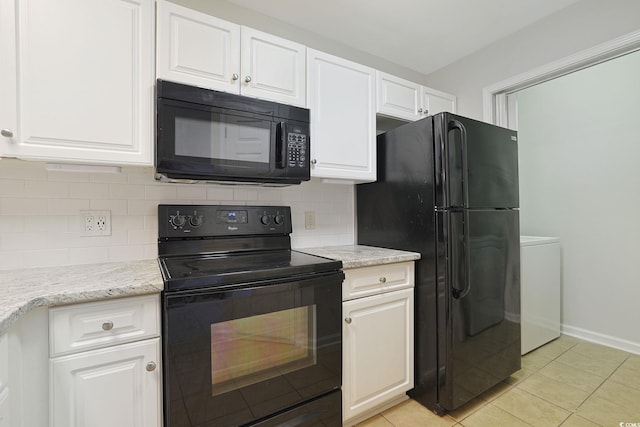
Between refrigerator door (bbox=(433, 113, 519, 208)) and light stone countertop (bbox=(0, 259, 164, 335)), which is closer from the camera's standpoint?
light stone countertop (bbox=(0, 259, 164, 335))

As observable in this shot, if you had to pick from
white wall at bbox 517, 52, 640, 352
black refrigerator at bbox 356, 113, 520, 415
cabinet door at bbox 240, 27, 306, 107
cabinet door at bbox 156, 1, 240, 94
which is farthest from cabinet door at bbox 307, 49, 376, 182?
white wall at bbox 517, 52, 640, 352

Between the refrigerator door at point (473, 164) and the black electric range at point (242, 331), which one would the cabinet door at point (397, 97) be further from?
the black electric range at point (242, 331)

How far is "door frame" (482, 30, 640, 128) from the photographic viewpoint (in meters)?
1.69

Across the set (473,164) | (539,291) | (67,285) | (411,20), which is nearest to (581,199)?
(539,291)

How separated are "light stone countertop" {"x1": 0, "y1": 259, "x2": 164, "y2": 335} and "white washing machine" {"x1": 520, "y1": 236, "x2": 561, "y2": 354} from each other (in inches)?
97.0

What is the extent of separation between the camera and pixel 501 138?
1847mm

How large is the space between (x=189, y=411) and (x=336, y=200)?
149 centimetres

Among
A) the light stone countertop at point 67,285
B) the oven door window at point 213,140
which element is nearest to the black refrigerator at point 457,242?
the oven door window at point 213,140

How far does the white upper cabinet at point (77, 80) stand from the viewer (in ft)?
3.63

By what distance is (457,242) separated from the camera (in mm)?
1606

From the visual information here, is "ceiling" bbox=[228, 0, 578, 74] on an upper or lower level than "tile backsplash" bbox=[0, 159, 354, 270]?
upper

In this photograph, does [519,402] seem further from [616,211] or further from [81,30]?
[81,30]

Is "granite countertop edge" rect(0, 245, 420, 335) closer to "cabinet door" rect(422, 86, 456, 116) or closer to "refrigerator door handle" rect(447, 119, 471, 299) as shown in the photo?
"refrigerator door handle" rect(447, 119, 471, 299)

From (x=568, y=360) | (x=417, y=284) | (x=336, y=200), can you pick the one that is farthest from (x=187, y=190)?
(x=568, y=360)
